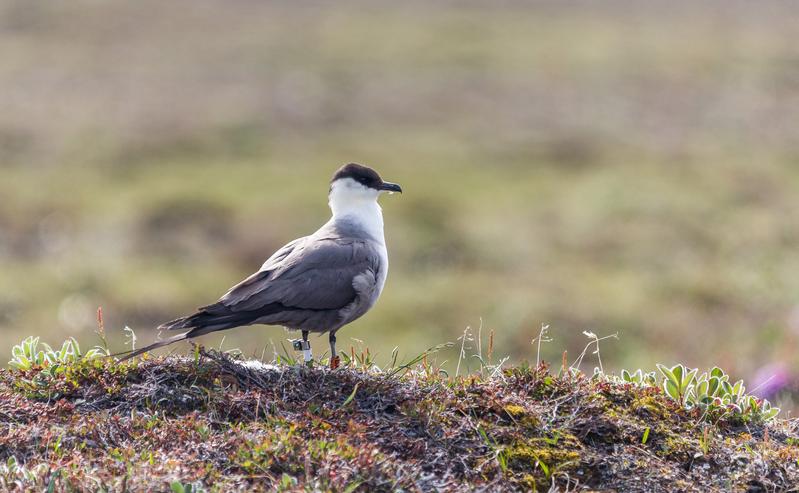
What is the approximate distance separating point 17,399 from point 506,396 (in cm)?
252

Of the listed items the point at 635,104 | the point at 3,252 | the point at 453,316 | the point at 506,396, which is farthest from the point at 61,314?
the point at 635,104

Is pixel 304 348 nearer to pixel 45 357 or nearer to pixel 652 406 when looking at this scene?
pixel 45 357

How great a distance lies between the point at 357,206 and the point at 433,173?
45.1ft

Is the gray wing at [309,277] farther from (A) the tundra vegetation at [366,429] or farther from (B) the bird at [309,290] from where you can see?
(A) the tundra vegetation at [366,429]

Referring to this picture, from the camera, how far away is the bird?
5.99 m

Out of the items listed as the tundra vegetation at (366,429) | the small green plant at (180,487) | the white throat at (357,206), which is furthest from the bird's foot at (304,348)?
the small green plant at (180,487)

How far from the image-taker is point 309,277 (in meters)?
6.35

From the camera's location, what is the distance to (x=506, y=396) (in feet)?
17.3

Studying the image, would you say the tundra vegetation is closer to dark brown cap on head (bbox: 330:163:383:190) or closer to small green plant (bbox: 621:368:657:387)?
small green plant (bbox: 621:368:657:387)

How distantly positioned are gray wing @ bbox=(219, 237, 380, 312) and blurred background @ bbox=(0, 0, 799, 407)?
0.43 meters

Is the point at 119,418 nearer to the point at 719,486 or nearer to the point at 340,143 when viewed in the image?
the point at 719,486

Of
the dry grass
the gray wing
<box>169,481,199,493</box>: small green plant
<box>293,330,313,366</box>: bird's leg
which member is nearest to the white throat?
Result: the gray wing

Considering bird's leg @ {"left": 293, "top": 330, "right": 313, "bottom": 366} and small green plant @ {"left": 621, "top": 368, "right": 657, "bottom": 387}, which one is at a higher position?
bird's leg @ {"left": 293, "top": 330, "right": 313, "bottom": 366}

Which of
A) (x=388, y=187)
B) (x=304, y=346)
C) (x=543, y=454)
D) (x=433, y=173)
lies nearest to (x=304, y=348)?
(x=304, y=346)
